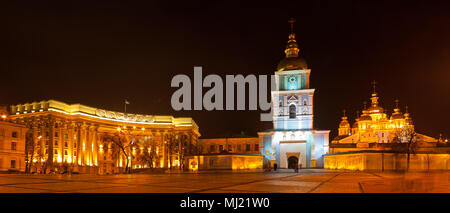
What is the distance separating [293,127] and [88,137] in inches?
2271

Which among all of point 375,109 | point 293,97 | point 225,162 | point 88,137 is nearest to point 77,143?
point 88,137

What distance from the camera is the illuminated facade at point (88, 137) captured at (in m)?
85.8

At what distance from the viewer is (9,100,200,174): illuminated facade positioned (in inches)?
3376

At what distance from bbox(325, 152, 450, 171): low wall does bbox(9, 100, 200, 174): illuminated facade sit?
115ft

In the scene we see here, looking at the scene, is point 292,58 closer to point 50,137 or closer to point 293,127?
point 293,127

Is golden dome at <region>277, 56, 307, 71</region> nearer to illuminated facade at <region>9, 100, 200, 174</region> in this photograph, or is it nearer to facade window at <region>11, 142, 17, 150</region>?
illuminated facade at <region>9, 100, 200, 174</region>

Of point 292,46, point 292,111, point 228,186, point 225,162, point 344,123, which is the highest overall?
point 292,46

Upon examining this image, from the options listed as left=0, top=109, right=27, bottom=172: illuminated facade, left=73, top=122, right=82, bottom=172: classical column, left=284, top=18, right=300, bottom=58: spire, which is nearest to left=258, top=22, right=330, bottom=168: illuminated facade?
left=284, top=18, right=300, bottom=58: spire

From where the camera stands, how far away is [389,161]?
53.0 m
